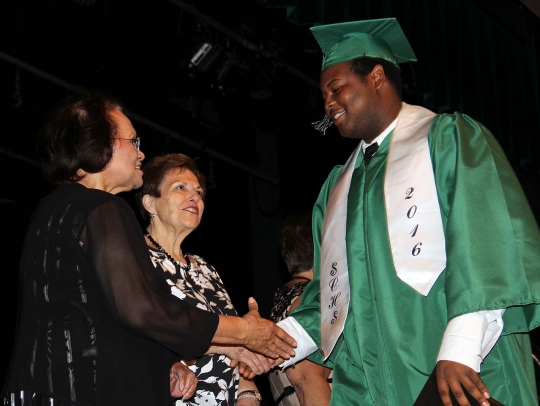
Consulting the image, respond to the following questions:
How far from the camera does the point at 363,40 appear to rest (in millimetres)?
2902

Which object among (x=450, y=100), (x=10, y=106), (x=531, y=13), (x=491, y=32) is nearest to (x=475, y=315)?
(x=450, y=100)

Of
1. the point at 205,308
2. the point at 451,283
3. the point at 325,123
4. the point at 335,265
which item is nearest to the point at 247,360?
the point at 205,308

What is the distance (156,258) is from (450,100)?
253 cm

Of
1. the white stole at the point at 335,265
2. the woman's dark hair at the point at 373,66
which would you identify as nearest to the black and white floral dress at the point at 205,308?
the white stole at the point at 335,265

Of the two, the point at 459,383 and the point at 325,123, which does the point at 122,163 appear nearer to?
the point at 325,123

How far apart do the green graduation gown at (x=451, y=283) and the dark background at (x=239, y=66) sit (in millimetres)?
1757

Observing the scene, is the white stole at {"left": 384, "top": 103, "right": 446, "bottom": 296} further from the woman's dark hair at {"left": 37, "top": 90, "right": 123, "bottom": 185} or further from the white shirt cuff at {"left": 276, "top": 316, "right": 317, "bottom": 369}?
the woman's dark hair at {"left": 37, "top": 90, "right": 123, "bottom": 185}

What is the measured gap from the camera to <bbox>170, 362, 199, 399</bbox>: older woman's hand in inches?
104

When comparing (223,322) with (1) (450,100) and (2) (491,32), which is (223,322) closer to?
(1) (450,100)

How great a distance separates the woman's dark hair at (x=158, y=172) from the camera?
11.5 feet

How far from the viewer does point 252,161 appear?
7.47 m

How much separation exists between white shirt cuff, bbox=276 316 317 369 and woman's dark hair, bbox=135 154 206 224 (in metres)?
0.94

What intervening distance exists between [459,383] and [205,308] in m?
1.25

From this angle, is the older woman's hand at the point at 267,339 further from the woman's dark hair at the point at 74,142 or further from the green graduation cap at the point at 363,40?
the green graduation cap at the point at 363,40
